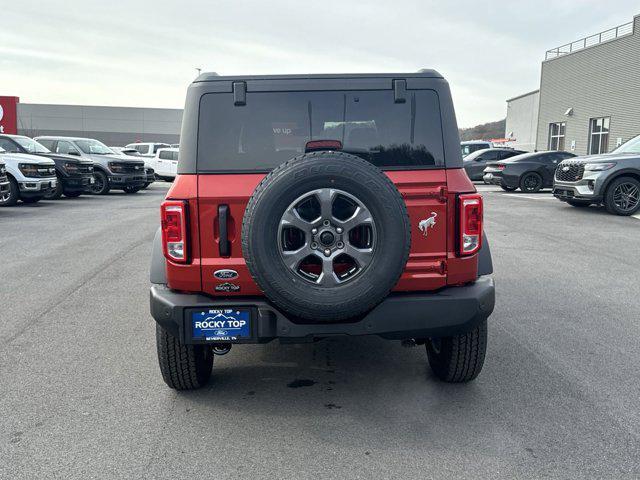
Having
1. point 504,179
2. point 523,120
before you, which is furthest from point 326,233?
point 523,120

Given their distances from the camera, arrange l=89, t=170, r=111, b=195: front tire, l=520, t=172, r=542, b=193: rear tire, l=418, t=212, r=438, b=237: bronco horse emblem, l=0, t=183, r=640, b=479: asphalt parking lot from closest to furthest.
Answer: l=0, t=183, r=640, b=479: asphalt parking lot → l=418, t=212, r=438, b=237: bronco horse emblem → l=89, t=170, r=111, b=195: front tire → l=520, t=172, r=542, b=193: rear tire

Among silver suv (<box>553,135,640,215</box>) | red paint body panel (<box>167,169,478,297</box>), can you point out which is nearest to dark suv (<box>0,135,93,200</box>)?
silver suv (<box>553,135,640,215</box>)

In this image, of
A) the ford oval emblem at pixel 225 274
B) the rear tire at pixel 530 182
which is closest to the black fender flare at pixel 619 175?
the rear tire at pixel 530 182

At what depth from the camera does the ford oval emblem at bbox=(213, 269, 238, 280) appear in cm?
356

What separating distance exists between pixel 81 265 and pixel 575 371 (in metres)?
6.31

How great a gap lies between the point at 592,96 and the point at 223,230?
37.6 meters

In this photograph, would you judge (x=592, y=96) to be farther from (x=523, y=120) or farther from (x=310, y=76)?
(x=310, y=76)

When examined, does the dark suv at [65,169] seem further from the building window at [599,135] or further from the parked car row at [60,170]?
the building window at [599,135]

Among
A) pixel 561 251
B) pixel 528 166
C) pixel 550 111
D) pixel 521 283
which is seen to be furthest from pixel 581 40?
pixel 521 283

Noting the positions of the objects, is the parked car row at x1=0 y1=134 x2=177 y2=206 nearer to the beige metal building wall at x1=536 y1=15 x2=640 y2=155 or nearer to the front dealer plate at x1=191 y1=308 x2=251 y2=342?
the front dealer plate at x1=191 y1=308 x2=251 y2=342

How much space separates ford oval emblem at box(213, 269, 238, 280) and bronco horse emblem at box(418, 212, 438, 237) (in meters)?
1.08

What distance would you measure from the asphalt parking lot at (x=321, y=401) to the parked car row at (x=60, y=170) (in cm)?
976

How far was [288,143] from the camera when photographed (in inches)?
146

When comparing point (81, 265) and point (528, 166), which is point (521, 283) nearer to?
point (81, 265)
